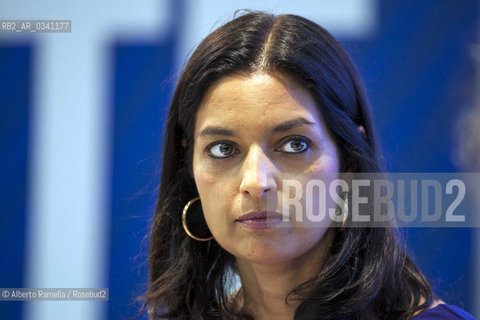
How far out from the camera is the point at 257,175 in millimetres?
1193

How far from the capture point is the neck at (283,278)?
1337 millimetres

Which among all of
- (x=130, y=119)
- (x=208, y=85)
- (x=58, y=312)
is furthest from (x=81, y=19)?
(x=58, y=312)

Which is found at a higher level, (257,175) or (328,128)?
(328,128)

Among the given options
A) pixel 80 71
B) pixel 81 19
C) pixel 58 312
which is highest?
pixel 81 19

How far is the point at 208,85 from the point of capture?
1.33 metres

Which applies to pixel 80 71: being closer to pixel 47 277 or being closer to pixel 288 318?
pixel 47 277

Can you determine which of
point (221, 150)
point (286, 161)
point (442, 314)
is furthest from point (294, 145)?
point (442, 314)

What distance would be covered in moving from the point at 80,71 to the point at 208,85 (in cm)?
54

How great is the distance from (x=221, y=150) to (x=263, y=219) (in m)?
0.19

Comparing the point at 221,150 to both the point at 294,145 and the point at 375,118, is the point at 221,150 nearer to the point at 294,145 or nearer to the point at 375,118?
the point at 294,145

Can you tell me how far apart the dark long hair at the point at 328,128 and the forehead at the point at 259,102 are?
21mm

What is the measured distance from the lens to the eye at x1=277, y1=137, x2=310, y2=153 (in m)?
1.24

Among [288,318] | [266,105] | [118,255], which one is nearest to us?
[266,105]

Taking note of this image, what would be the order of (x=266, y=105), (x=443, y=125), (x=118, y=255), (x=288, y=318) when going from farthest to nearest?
(x=118, y=255)
(x=443, y=125)
(x=288, y=318)
(x=266, y=105)
